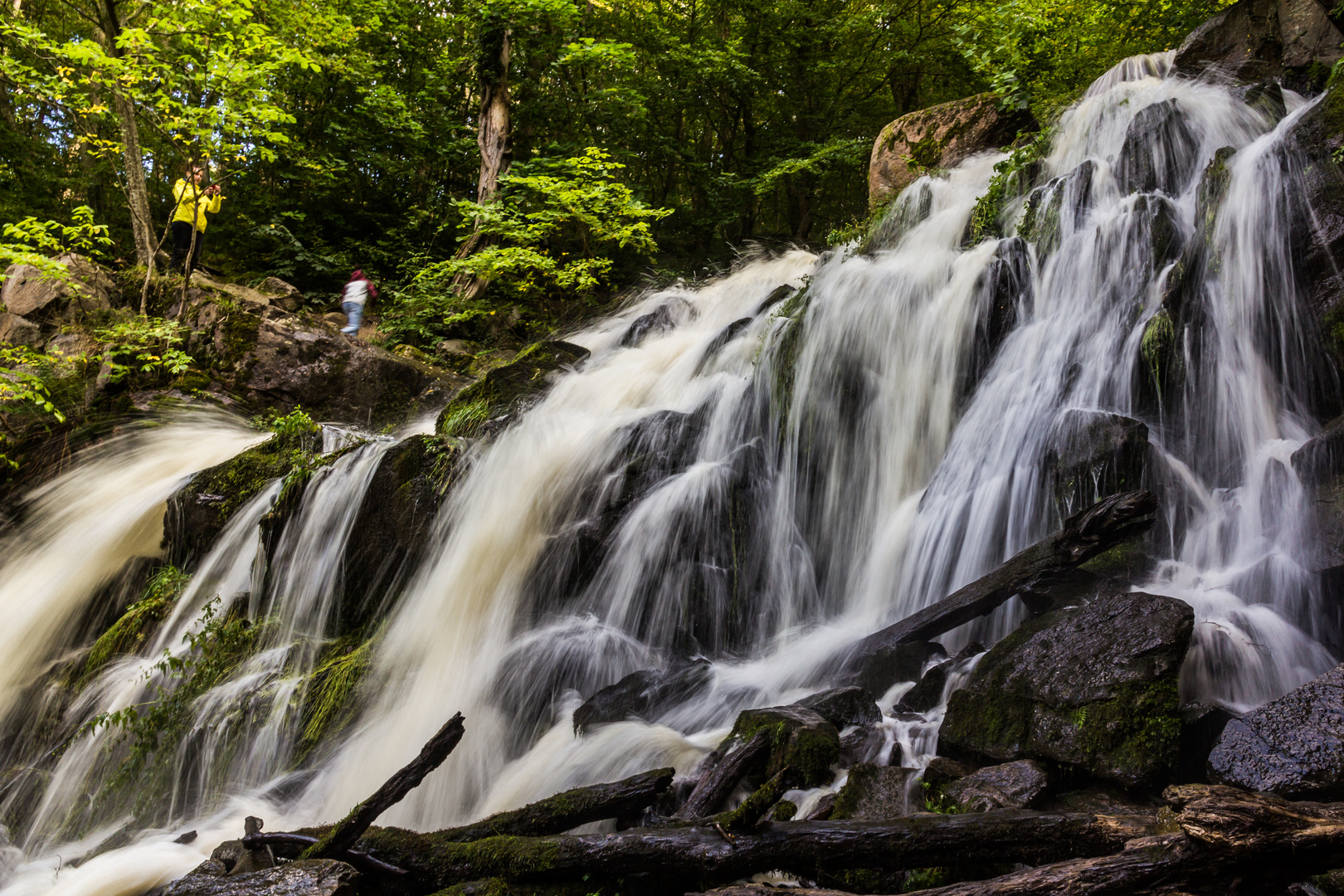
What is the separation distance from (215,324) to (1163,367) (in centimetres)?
1019

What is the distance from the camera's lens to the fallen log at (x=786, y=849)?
7.14 ft

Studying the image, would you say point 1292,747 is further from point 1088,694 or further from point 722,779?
point 722,779

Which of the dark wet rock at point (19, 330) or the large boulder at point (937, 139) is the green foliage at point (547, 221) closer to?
the large boulder at point (937, 139)

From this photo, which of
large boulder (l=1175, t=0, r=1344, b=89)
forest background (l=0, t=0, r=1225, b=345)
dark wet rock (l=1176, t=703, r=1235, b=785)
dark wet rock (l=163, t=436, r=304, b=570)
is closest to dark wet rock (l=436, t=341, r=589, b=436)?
dark wet rock (l=163, t=436, r=304, b=570)

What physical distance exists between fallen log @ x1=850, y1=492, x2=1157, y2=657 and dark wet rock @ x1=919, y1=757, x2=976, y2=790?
1.08 meters

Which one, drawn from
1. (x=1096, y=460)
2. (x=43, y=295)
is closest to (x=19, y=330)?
(x=43, y=295)

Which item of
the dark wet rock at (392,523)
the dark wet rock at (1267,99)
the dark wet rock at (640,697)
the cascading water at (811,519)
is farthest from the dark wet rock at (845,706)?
the dark wet rock at (1267,99)

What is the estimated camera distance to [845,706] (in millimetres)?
3727

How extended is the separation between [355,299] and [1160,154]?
11.0m

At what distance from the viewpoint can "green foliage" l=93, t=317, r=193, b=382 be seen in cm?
845

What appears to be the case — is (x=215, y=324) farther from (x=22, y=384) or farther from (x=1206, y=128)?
(x=1206, y=128)

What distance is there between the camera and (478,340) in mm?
12078

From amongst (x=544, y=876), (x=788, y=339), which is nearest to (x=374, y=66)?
(x=788, y=339)

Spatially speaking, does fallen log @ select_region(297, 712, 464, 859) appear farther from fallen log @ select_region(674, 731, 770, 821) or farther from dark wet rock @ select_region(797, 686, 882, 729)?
dark wet rock @ select_region(797, 686, 882, 729)
